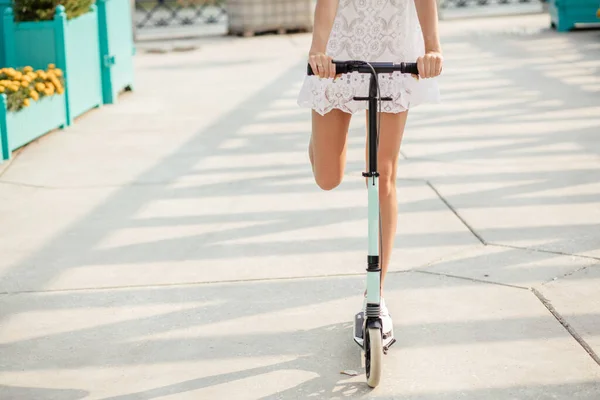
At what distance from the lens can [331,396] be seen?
323 centimetres

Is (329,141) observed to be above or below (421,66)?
below

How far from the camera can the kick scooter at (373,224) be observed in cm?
318

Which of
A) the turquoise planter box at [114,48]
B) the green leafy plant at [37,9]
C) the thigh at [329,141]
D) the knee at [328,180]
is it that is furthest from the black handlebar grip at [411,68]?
the turquoise planter box at [114,48]

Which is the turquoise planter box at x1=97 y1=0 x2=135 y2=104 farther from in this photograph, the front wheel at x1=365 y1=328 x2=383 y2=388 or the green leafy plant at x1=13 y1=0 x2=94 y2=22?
the front wheel at x1=365 y1=328 x2=383 y2=388

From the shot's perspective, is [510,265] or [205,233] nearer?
[510,265]

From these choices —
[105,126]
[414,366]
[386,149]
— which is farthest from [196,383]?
[105,126]

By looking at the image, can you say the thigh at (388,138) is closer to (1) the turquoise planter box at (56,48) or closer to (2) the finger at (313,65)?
(2) the finger at (313,65)

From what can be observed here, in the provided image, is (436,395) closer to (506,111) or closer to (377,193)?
(377,193)

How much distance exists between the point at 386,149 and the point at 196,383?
1075mm

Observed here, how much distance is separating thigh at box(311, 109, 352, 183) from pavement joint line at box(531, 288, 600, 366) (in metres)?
1.07

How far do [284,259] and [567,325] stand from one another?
146 cm

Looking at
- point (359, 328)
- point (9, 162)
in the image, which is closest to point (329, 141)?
point (359, 328)

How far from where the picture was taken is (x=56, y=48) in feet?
26.3

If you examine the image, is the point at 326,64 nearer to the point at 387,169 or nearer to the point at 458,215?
the point at 387,169
